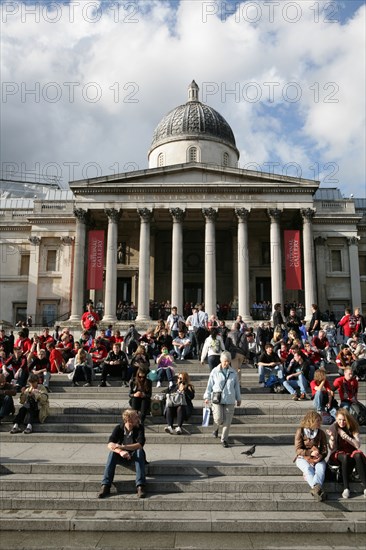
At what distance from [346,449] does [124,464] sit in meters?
3.46

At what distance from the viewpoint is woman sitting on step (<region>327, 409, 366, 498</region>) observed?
7.31 metres

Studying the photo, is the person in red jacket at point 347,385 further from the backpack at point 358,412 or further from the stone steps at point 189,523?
the stone steps at point 189,523

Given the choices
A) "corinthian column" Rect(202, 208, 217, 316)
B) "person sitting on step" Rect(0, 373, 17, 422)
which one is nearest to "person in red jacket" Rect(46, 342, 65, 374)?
"person sitting on step" Rect(0, 373, 17, 422)

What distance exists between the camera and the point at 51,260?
122 feet

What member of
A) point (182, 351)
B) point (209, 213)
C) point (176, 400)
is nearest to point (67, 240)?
point (209, 213)

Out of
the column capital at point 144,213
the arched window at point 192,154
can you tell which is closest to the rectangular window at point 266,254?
the arched window at point 192,154

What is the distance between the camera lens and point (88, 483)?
742 centimetres

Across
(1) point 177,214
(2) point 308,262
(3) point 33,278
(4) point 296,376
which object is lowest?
(4) point 296,376

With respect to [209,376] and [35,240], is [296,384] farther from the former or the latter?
[35,240]

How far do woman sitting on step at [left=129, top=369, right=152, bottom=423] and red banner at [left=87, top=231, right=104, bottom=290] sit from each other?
20.5 meters

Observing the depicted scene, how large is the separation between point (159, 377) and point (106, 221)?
22664 millimetres

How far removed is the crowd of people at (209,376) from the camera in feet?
24.8

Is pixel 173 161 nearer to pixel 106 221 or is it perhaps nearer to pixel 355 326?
pixel 106 221

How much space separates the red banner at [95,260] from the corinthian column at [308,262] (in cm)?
1309
